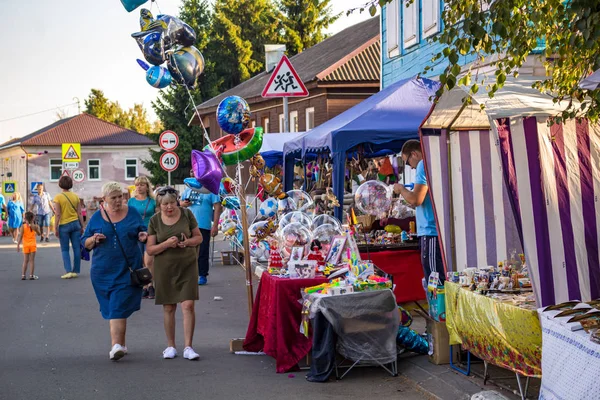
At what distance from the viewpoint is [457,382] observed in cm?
726

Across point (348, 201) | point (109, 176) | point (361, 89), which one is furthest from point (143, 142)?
point (348, 201)

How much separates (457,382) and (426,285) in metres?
1.60

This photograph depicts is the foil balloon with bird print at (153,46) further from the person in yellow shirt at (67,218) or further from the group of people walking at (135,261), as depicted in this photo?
the person in yellow shirt at (67,218)

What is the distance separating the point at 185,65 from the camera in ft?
31.7

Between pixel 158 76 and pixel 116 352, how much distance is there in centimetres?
326

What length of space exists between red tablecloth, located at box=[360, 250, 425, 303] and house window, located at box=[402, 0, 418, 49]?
7321 millimetres

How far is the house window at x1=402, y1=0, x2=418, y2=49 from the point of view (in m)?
17.2

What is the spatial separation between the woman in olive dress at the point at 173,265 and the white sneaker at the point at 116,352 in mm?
438

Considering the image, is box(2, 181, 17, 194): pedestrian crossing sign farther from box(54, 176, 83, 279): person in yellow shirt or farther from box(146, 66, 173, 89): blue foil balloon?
box(146, 66, 173, 89): blue foil balloon

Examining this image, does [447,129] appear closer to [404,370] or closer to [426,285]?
[426,285]

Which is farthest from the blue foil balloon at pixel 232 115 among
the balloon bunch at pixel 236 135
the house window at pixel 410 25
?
the house window at pixel 410 25

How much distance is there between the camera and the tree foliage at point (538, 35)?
566 centimetres

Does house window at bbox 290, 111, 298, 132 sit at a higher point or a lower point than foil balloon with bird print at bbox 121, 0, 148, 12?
higher

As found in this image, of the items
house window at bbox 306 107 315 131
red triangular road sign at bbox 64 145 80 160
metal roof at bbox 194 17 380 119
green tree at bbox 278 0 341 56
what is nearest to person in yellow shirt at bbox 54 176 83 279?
red triangular road sign at bbox 64 145 80 160
